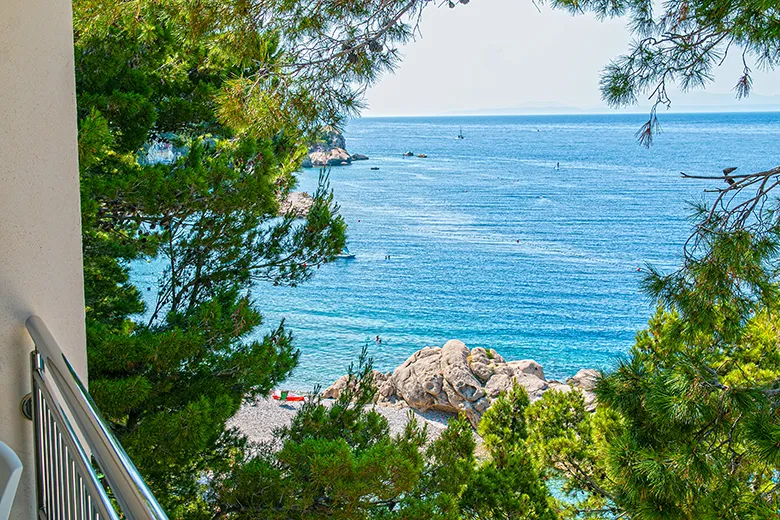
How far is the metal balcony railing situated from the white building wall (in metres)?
0.04

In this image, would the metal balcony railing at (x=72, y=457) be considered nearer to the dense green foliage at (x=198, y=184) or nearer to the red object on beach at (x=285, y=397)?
the dense green foliage at (x=198, y=184)

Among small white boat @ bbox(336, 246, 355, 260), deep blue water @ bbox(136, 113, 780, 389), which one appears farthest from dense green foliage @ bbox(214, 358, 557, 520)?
deep blue water @ bbox(136, 113, 780, 389)

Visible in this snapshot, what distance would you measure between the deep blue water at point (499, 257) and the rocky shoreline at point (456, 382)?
7.94 ft

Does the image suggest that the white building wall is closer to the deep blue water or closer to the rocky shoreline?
the deep blue water

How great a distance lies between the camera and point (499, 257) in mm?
28484

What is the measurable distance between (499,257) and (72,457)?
27.9 m

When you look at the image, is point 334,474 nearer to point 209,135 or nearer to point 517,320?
point 209,135

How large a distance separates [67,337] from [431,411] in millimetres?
13768

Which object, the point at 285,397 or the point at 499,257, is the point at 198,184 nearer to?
the point at 285,397

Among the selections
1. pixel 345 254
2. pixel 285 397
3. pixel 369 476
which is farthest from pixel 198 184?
pixel 345 254

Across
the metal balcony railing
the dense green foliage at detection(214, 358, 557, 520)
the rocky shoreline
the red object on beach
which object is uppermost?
the metal balcony railing

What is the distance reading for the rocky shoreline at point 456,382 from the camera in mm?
14109

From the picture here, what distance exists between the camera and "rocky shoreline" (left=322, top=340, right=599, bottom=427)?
14.1 meters

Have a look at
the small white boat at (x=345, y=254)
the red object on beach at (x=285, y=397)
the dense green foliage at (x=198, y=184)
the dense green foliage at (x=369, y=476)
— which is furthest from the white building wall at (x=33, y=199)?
the red object on beach at (x=285, y=397)
